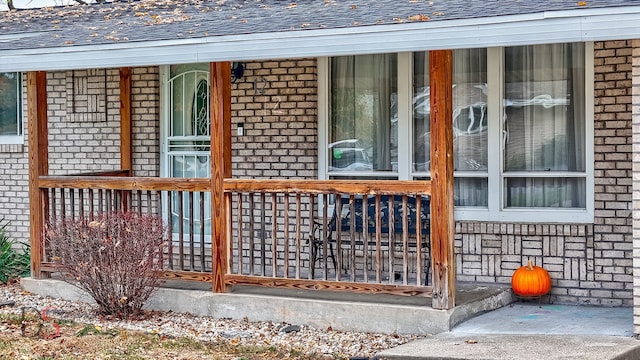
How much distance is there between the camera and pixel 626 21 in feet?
24.2

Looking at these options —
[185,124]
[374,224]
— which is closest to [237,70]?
[185,124]

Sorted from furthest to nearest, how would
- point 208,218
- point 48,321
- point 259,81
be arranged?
1. point 208,218
2. point 259,81
3. point 48,321

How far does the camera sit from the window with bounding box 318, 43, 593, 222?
10117 millimetres

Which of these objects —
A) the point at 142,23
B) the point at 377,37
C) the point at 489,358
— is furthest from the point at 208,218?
the point at 489,358

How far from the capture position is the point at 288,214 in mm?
10172

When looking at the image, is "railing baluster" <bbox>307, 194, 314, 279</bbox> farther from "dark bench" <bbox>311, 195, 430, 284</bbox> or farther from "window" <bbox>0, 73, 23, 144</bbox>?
"window" <bbox>0, 73, 23, 144</bbox>

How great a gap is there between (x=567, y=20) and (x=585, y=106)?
2.55m

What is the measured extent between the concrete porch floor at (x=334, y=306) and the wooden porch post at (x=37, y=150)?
802mm

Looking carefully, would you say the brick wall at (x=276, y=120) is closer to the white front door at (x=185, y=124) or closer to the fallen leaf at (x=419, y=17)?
the white front door at (x=185, y=124)

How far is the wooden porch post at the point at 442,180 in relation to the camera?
8672 mm

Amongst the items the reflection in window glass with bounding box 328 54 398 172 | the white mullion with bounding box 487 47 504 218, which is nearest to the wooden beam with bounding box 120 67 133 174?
the reflection in window glass with bounding box 328 54 398 172

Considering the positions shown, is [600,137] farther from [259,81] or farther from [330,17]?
[259,81]

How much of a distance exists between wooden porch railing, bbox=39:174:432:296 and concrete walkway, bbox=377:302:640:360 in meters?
0.68

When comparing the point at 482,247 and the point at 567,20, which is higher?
the point at 567,20
